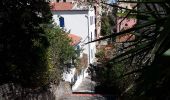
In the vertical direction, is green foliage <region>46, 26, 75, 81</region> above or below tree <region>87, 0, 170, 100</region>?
below

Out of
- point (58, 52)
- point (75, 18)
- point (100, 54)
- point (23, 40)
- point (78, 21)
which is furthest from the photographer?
point (100, 54)

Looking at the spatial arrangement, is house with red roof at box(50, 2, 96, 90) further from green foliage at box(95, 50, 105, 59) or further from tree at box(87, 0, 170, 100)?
tree at box(87, 0, 170, 100)

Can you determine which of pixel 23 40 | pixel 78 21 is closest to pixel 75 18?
pixel 78 21

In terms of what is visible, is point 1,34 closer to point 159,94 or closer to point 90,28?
point 159,94

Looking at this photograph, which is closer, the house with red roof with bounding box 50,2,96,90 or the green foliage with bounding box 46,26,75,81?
the green foliage with bounding box 46,26,75,81

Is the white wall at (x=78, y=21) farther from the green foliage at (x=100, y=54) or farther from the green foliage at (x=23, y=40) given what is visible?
the green foliage at (x=23, y=40)

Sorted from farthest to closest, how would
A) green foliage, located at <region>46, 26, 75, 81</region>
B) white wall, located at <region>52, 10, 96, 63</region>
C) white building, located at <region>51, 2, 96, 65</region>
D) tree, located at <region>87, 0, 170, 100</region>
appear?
white wall, located at <region>52, 10, 96, 63</region> < white building, located at <region>51, 2, 96, 65</region> < green foliage, located at <region>46, 26, 75, 81</region> < tree, located at <region>87, 0, 170, 100</region>

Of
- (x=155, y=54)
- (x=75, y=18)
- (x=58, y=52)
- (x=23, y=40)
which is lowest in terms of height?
(x=75, y=18)

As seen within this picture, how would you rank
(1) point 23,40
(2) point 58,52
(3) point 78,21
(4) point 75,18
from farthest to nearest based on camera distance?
(3) point 78,21 → (4) point 75,18 → (2) point 58,52 → (1) point 23,40

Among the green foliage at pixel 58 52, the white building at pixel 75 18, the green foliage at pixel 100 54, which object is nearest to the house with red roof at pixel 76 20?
the white building at pixel 75 18

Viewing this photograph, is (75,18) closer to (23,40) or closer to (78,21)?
(78,21)

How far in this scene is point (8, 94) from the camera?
12672 millimetres

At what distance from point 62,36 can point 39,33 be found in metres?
9.29

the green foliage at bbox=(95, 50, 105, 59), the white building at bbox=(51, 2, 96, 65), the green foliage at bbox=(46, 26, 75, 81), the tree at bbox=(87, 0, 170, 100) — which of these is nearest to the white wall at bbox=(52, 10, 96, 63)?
the white building at bbox=(51, 2, 96, 65)
